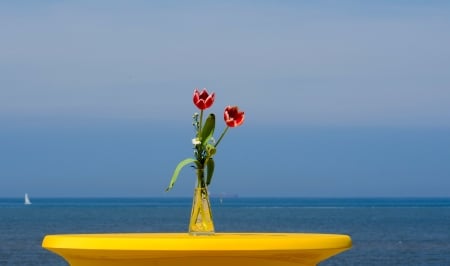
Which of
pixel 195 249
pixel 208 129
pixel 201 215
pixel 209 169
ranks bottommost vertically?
pixel 195 249

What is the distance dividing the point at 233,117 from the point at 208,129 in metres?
0.20

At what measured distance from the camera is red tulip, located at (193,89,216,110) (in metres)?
8.15

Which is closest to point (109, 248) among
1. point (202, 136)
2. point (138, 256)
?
point (138, 256)

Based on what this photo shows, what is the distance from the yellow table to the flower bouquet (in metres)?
0.39

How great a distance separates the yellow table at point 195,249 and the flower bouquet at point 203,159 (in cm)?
39

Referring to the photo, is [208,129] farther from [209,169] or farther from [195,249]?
[195,249]

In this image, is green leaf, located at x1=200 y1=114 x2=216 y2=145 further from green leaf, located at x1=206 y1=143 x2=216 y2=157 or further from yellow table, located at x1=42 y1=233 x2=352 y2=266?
yellow table, located at x1=42 y1=233 x2=352 y2=266

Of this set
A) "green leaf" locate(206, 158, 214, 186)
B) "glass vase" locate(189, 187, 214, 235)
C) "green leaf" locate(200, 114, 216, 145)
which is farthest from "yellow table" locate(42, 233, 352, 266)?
"green leaf" locate(200, 114, 216, 145)

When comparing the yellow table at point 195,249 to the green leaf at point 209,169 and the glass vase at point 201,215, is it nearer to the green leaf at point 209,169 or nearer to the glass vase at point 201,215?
the glass vase at point 201,215

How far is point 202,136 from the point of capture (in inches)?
320

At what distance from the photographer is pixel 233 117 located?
8.20m

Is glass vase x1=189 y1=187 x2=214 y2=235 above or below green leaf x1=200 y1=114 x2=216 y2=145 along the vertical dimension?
below

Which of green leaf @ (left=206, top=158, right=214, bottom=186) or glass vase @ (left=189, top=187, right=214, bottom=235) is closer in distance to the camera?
glass vase @ (left=189, top=187, right=214, bottom=235)

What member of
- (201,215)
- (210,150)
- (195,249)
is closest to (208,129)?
(210,150)
